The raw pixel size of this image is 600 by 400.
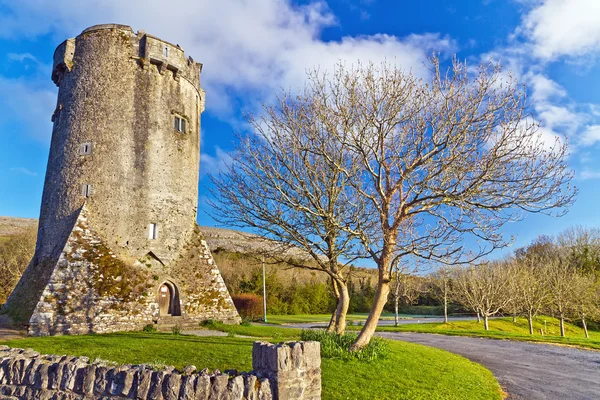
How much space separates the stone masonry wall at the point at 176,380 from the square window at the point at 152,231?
13.8m

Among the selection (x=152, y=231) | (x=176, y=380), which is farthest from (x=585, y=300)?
(x=176, y=380)

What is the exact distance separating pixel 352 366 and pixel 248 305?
94.5 ft

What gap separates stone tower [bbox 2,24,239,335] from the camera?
18.5 metres

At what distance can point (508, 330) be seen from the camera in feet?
125

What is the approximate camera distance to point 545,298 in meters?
36.5

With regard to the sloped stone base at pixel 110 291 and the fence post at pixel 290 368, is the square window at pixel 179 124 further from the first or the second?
the fence post at pixel 290 368

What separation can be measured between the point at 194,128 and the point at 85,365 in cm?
1905

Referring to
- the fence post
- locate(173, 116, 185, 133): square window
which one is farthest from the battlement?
the fence post

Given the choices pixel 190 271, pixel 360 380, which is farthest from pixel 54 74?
pixel 360 380

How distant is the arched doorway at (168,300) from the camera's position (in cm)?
2017

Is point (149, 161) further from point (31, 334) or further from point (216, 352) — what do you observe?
point (216, 352)

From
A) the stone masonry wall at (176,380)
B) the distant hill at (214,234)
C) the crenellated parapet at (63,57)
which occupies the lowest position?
the stone masonry wall at (176,380)

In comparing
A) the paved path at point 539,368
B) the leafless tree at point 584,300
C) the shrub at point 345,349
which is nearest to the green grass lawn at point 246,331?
the shrub at point 345,349

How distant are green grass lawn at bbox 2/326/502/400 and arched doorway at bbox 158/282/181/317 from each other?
570 centimetres
